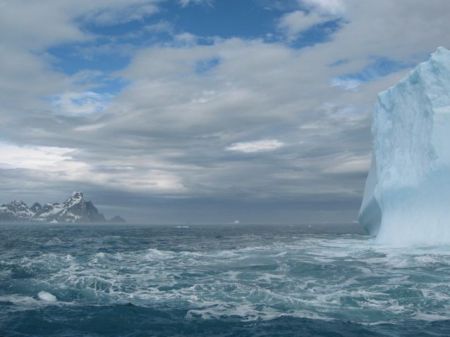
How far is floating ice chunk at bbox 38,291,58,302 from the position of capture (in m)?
16.8

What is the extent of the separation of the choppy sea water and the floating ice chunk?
38 mm

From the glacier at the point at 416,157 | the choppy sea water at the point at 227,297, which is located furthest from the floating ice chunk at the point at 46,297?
the glacier at the point at 416,157

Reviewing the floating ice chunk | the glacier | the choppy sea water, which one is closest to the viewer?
the choppy sea water

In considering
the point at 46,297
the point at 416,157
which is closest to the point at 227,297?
the point at 46,297

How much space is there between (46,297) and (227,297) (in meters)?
6.91

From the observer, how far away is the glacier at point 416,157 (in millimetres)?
33656

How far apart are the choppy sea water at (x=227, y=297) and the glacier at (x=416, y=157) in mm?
7214

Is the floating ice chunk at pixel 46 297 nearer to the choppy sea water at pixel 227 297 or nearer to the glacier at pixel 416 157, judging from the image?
the choppy sea water at pixel 227 297

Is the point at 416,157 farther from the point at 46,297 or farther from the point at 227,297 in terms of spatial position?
the point at 46,297

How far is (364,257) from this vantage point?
2966cm

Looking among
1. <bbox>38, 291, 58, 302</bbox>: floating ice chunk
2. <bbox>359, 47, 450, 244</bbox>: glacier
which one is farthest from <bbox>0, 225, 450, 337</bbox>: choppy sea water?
<bbox>359, 47, 450, 244</bbox>: glacier

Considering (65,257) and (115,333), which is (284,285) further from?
(65,257)

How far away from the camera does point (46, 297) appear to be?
17.0m

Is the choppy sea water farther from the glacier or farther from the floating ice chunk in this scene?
the glacier
